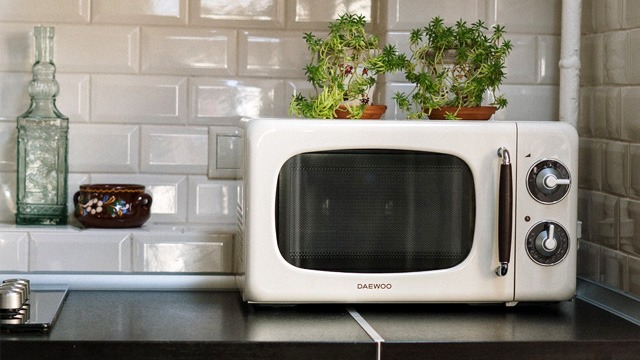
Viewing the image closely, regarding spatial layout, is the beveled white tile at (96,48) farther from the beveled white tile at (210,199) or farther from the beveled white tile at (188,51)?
the beveled white tile at (210,199)

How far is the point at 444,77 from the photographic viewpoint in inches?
69.1

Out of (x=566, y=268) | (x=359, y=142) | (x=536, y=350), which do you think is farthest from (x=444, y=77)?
(x=536, y=350)

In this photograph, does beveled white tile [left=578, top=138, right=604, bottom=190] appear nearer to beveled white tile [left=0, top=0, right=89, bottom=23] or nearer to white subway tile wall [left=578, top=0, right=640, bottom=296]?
white subway tile wall [left=578, top=0, right=640, bottom=296]

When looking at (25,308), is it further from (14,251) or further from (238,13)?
(238,13)

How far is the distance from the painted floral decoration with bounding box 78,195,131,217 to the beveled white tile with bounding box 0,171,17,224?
0.17 metres

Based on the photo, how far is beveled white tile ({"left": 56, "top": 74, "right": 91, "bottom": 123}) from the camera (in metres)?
1.99

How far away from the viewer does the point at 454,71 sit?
177 cm

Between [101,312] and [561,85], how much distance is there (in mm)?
884

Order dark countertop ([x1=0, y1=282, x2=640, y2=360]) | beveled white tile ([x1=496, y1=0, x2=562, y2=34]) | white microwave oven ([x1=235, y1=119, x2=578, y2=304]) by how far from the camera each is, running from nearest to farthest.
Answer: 1. dark countertop ([x1=0, y1=282, x2=640, y2=360])
2. white microwave oven ([x1=235, y1=119, x2=578, y2=304])
3. beveled white tile ([x1=496, y1=0, x2=562, y2=34])

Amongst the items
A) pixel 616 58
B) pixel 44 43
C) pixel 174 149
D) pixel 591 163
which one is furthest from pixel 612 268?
pixel 44 43

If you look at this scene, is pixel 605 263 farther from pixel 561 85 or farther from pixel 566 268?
pixel 561 85

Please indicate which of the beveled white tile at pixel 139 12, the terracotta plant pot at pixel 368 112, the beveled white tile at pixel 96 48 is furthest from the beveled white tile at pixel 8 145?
the terracotta plant pot at pixel 368 112

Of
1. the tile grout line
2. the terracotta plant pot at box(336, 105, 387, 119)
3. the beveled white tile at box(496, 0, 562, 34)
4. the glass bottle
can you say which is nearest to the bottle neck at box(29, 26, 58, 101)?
the glass bottle

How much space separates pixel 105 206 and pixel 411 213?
0.56 m
